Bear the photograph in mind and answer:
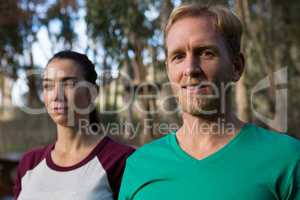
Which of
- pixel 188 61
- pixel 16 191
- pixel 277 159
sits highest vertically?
pixel 188 61

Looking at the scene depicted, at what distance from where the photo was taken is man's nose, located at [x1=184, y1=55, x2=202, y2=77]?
1.11 meters

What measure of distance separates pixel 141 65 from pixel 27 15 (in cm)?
586

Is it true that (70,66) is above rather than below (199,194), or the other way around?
above

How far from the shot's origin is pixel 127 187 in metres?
1.21

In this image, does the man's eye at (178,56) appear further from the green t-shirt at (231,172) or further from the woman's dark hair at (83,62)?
the woman's dark hair at (83,62)

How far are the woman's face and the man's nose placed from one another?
0.74 m

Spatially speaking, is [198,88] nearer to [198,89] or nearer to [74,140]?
[198,89]

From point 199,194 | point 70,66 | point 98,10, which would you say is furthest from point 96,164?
point 98,10

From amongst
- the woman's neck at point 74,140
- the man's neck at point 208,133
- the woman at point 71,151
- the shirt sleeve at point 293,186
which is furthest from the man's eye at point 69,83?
the shirt sleeve at point 293,186

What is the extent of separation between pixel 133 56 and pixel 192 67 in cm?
857

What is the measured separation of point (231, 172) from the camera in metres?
1.05

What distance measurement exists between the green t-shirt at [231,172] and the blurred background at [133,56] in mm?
3422

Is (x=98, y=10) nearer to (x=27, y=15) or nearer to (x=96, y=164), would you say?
(x=27, y=15)

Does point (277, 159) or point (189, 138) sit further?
point (189, 138)
